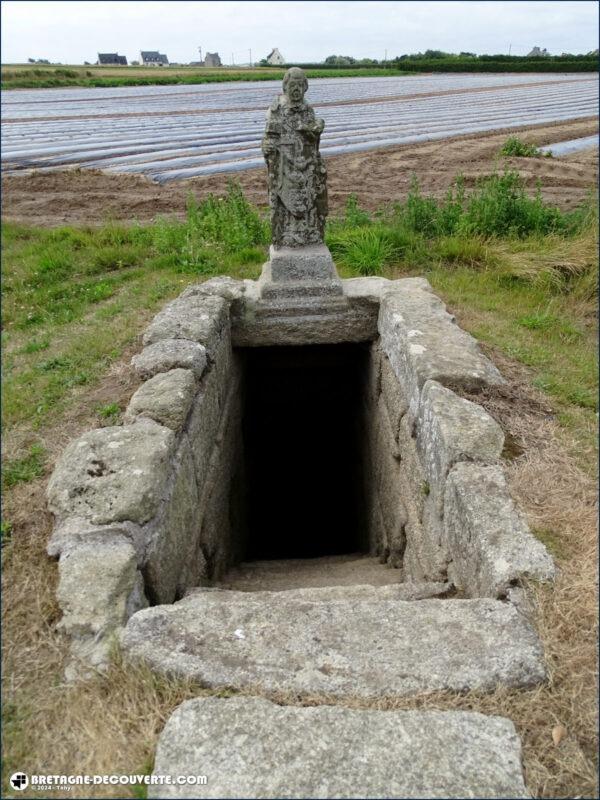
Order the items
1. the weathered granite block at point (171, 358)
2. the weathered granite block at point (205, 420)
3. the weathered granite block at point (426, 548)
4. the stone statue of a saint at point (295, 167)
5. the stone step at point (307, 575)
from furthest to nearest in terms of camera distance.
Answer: the stone statue of a saint at point (295, 167) → the stone step at point (307, 575) → the weathered granite block at point (171, 358) → the weathered granite block at point (205, 420) → the weathered granite block at point (426, 548)

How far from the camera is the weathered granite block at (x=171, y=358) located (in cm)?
382

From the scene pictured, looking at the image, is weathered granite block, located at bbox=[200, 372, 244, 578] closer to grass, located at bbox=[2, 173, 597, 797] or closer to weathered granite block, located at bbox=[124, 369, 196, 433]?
weathered granite block, located at bbox=[124, 369, 196, 433]

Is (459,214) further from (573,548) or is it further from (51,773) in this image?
(51,773)

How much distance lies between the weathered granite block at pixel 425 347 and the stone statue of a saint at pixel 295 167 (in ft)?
3.24

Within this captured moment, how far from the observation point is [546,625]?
1964 mm

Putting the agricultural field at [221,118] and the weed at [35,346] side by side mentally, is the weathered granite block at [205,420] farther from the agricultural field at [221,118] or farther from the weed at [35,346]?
the agricultural field at [221,118]

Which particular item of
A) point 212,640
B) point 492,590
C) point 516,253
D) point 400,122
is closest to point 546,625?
point 492,590

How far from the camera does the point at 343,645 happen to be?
194cm

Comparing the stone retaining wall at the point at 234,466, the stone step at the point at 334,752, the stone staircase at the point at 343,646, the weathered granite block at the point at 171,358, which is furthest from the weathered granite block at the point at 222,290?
the stone step at the point at 334,752

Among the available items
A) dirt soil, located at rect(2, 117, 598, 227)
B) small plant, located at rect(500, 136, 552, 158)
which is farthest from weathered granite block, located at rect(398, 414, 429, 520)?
small plant, located at rect(500, 136, 552, 158)

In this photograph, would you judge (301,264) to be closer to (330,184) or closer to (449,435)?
(449,435)

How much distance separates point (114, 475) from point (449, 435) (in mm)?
1731

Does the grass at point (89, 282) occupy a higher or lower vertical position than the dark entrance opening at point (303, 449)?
higher

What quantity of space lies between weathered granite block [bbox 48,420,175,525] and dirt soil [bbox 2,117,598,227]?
749cm
